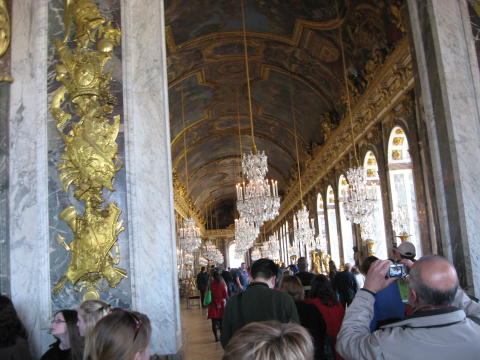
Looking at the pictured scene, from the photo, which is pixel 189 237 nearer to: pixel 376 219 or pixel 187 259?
pixel 187 259

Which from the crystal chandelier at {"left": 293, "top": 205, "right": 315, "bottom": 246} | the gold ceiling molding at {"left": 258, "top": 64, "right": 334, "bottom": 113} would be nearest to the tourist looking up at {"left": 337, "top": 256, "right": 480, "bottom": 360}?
the gold ceiling molding at {"left": 258, "top": 64, "right": 334, "bottom": 113}

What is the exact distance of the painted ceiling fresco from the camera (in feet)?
39.7

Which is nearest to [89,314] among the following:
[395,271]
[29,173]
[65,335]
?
[65,335]

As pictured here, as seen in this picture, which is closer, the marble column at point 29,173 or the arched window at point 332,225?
the marble column at point 29,173

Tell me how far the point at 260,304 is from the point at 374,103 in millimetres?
10248

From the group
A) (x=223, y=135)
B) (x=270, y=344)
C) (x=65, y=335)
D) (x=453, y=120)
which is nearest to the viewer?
(x=270, y=344)

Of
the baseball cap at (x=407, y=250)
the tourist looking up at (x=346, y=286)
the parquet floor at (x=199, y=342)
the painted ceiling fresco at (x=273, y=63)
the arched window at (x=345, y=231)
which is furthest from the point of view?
the arched window at (x=345, y=231)

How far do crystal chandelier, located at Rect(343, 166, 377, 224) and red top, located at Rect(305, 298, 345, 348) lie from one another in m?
6.56

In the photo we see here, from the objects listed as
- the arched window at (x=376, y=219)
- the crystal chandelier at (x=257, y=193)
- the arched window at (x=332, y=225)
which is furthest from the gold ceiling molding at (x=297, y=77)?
the crystal chandelier at (x=257, y=193)

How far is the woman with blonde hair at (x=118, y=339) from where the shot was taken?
6.54ft

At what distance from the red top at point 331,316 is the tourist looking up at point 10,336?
236 cm

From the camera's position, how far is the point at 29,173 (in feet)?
14.3

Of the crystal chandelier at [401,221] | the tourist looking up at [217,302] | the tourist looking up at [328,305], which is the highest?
the crystal chandelier at [401,221]

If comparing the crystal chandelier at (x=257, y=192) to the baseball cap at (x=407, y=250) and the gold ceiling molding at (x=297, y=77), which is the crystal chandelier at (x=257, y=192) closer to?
the gold ceiling molding at (x=297, y=77)
